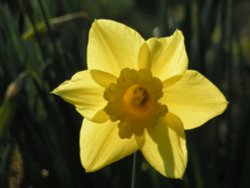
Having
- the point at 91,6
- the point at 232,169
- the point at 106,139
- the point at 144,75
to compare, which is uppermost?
the point at 144,75

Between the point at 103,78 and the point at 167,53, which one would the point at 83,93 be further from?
the point at 167,53

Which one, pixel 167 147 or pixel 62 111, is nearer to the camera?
pixel 167 147

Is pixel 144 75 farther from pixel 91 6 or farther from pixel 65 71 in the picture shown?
pixel 91 6

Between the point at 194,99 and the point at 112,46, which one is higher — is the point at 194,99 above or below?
below

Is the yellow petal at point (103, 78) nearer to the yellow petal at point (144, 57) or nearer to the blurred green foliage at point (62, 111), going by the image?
the yellow petal at point (144, 57)

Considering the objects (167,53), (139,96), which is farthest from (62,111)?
(167,53)

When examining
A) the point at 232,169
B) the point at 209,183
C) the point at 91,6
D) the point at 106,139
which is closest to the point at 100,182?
the point at 209,183

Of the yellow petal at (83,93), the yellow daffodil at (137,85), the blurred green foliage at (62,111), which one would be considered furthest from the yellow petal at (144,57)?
the blurred green foliage at (62,111)
